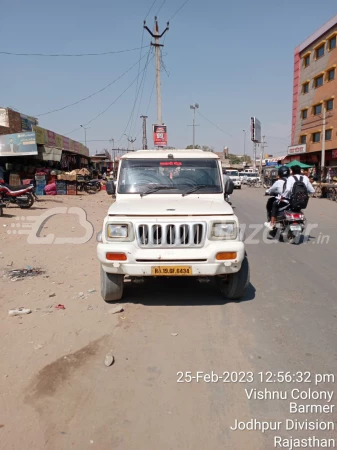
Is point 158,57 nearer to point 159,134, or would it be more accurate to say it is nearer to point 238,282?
point 159,134

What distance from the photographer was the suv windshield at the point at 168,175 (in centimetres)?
555

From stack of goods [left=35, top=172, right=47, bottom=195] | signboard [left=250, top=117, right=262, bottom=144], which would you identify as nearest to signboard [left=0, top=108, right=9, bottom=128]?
stack of goods [left=35, top=172, right=47, bottom=195]

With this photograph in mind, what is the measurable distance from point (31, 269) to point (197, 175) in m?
3.36

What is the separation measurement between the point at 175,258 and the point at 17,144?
52.0ft

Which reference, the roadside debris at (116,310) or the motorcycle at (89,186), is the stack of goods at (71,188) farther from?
the roadside debris at (116,310)

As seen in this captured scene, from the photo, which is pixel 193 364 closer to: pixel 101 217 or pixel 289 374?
pixel 289 374

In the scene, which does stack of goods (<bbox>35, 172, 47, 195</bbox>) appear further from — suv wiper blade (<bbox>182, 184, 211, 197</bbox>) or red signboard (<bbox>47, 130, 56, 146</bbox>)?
suv wiper blade (<bbox>182, 184, 211, 197</bbox>)

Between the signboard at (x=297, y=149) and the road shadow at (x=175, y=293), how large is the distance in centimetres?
3539

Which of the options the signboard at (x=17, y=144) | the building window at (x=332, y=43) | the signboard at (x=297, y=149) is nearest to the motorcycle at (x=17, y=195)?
the signboard at (x=17, y=144)

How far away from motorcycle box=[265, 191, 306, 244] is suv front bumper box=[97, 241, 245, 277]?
4.70m

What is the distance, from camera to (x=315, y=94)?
121 ft

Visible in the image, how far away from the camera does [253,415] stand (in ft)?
8.80

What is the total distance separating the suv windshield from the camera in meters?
5.55

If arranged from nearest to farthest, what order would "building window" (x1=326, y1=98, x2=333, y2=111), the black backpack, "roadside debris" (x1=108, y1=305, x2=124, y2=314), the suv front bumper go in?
the suv front bumper → "roadside debris" (x1=108, y1=305, x2=124, y2=314) → the black backpack → "building window" (x1=326, y1=98, x2=333, y2=111)
